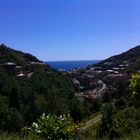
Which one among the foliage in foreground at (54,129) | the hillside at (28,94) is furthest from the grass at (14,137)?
the hillside at (28,94)

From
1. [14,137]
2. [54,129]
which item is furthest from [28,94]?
[14,137]

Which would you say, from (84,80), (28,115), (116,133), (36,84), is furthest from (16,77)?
(116,133)

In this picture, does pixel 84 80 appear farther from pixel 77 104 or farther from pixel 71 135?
pixel 71 135

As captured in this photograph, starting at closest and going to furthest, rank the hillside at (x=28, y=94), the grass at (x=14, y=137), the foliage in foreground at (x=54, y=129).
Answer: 1. the grass at (x=14, y=137)
2. the foliage in foreground at (x=54, y=129)
3. the hillside at (x=28, y=94)

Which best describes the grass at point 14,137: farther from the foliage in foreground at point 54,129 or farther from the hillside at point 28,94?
the hillside at point 28,94

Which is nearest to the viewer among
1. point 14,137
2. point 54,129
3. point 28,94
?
point 14,137

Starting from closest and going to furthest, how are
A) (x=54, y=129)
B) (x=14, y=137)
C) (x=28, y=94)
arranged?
(x=14, y=137) < (x=54, y=129) < (x=28, y=94)

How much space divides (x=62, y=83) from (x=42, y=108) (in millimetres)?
31793

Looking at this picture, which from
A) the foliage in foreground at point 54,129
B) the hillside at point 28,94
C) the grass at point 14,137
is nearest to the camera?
the grass at point 14,137

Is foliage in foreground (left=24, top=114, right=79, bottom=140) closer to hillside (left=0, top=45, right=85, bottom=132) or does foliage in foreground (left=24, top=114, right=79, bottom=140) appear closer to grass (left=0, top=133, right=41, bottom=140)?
grass (left=0, top=133, right=41, bottom=140)

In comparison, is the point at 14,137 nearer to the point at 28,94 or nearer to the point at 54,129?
the point at 54,129

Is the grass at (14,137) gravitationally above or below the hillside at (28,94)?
above

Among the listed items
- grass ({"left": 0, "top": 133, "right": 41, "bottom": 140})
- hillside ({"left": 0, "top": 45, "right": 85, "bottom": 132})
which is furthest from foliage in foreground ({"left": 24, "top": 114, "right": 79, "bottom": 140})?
hillside ({"left": 0, "top": 45, "right": 85, "bottom": 132})

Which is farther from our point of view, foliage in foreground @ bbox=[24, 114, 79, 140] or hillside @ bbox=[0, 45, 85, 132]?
hillside @ bbox=[0, 45, 85, 132]
